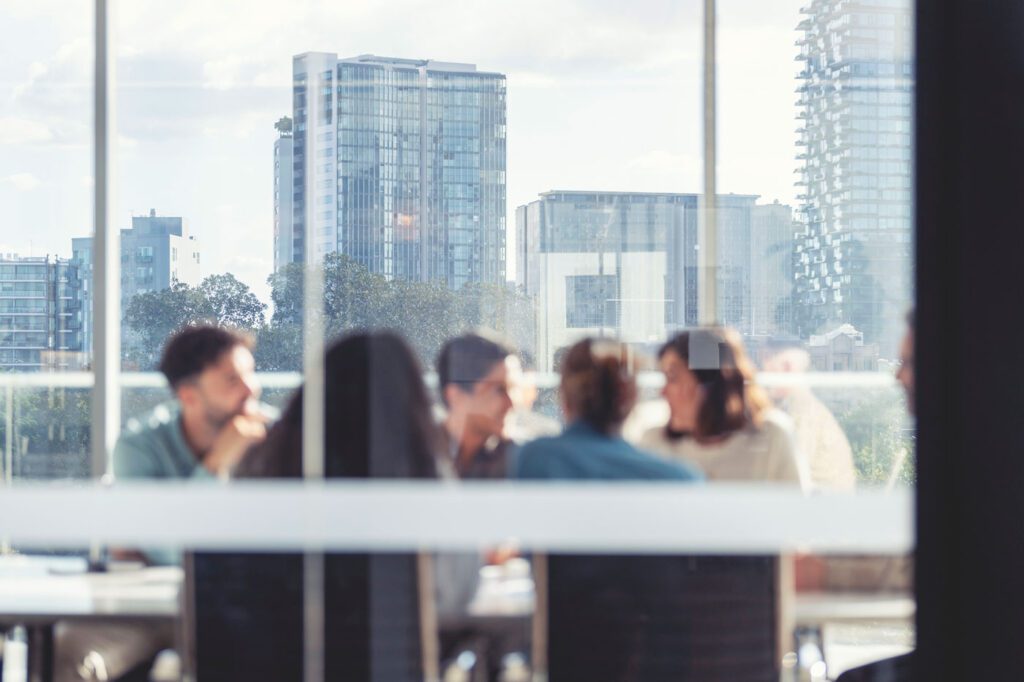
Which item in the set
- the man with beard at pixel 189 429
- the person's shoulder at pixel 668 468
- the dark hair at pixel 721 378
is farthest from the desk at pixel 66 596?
the dark hair at pixel 721 378

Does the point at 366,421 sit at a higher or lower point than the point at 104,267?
lower

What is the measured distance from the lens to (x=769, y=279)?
8.14 feet

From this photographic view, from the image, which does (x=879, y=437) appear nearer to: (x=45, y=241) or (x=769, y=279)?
(x=769, y=279)

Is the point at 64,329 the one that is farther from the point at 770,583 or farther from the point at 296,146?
the point at 770,583

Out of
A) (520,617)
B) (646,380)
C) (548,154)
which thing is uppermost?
(548,154)

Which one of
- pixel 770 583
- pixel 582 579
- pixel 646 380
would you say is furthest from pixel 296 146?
pixel 770 583

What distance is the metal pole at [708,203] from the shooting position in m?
2.47

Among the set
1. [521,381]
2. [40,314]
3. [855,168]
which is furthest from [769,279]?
[40,314]

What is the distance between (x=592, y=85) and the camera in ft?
8.30

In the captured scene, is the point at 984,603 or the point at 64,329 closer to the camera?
the point at 984,603

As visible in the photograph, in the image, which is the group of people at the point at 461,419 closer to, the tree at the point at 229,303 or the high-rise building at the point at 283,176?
the tree at the point at 229,303

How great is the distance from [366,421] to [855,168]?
1.09 metres

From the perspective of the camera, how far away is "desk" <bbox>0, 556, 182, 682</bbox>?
252 centimetres

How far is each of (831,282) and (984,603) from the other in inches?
26.2
